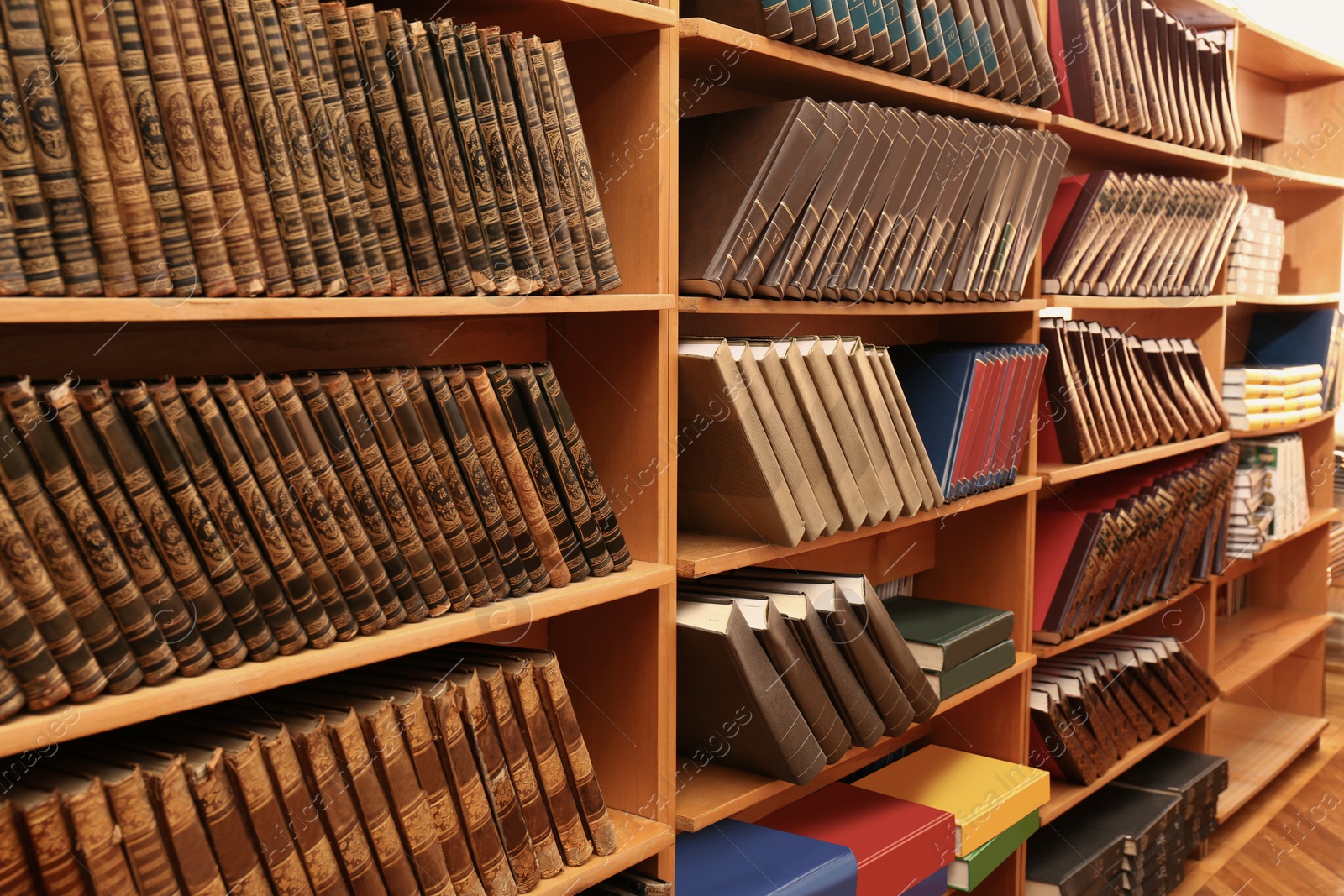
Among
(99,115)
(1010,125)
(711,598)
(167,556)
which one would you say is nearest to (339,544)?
(167,556)

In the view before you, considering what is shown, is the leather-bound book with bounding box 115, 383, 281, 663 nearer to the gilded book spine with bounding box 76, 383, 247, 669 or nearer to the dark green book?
the gilded book spine with bounding box 76, 383, 247, 669

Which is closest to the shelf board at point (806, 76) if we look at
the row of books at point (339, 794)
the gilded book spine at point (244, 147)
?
the gilded book spine at point (244, 147)

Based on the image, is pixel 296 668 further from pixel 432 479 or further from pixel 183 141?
pixel 183 141

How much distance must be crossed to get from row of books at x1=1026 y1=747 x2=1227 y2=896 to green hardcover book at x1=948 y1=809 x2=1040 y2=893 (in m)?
0.29

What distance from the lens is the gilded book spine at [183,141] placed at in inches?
38.3

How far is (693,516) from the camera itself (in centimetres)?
171

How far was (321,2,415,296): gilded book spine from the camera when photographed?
113cm

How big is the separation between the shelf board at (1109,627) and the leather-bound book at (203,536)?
1770 millimetres

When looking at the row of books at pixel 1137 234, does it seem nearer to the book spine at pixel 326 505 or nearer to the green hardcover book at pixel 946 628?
the green hardcover book at pixel 946 628

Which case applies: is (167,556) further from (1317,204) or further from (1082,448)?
(1317,204)

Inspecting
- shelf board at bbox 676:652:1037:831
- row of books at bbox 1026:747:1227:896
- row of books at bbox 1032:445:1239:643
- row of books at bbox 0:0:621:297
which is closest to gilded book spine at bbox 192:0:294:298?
row of books at bbox 0:0:621:297

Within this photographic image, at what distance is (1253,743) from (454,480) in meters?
3.28

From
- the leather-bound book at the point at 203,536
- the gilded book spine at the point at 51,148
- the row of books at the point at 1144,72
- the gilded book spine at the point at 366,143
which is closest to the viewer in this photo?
the gilded book spine at the point at 51,148

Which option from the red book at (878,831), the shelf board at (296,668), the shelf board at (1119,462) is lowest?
the red book at (878,831)
